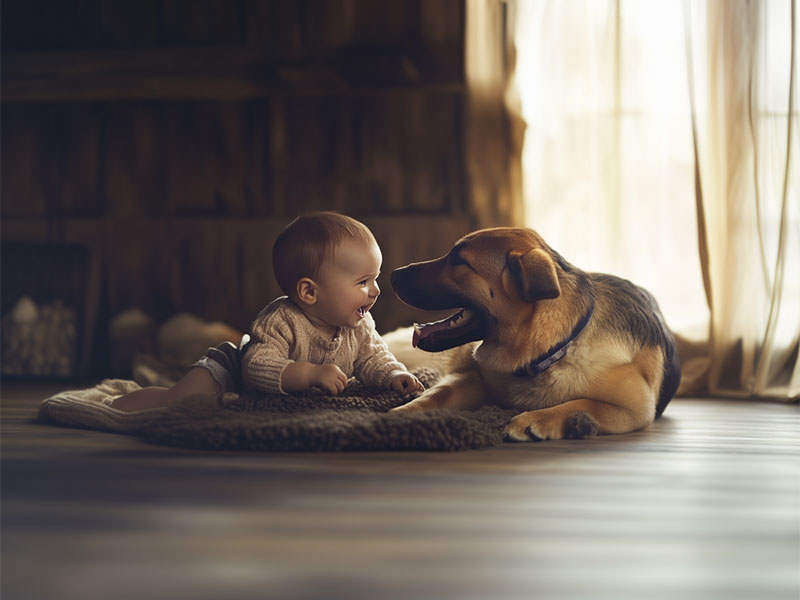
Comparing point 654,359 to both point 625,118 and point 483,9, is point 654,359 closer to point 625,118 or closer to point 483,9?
point 625,118

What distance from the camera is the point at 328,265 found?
184cm

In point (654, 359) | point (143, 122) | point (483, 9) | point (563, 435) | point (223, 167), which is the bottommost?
point (563, 435)

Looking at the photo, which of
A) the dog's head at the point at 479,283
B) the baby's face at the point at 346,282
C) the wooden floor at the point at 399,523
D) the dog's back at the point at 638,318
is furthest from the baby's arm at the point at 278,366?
the dog's back at the point at 638,318

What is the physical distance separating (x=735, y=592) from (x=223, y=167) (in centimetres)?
316

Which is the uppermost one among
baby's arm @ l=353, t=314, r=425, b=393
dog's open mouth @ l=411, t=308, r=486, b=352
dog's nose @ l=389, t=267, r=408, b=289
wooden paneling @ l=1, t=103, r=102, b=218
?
wooden paneling @ l=1, t=103, r=102, b=218

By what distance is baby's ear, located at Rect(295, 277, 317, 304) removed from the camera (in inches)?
72.7

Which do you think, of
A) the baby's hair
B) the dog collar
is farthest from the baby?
the dog collar

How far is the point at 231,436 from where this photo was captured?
1472mm

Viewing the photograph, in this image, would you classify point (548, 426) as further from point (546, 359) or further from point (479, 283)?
point (479, 283)

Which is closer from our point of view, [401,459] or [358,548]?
[358,548]

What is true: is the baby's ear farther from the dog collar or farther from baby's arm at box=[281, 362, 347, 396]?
the dog collar

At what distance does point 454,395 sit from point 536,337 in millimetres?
268

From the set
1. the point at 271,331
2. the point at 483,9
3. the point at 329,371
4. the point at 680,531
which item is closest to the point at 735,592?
the point at 680,531

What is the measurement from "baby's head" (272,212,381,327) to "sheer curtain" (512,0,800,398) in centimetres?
161
